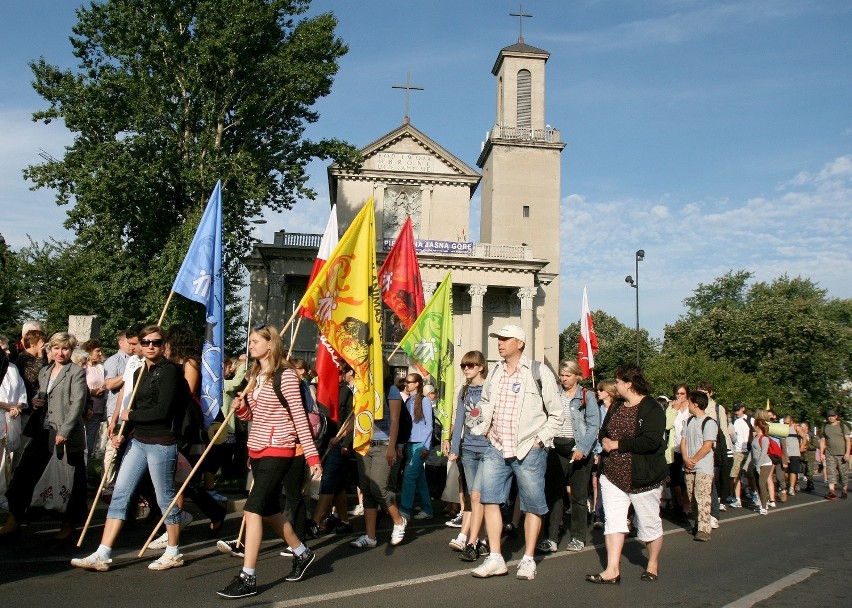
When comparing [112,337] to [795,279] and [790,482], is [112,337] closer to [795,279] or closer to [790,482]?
[790,482]

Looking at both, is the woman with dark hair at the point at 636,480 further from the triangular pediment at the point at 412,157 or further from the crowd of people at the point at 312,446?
the triangular pediment at the point at 412,157

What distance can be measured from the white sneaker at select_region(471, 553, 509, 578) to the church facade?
34111mm

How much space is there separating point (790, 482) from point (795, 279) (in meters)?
61.7

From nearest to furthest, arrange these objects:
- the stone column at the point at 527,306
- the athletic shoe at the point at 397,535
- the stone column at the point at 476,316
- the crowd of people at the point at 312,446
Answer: the crowd of people at the point at 312,446 → the athletic shoe at the point at 397,535 → the stone column at the point at 476,316 → the stone column at the point at 527,306

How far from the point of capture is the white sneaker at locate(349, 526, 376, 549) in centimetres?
842

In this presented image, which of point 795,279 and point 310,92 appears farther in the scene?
point 795,279

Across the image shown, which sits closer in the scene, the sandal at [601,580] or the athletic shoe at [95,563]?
the athletic shoe at [95,563]

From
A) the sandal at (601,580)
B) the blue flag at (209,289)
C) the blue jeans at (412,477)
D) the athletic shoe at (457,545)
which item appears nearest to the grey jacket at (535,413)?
the sandal at (601,580)

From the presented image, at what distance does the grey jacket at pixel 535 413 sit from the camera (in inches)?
279

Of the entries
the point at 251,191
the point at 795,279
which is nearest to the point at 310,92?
the point at 251,191

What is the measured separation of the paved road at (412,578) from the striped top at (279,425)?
1.07m

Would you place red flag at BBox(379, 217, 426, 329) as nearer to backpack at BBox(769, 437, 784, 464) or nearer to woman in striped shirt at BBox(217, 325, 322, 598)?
woman in striped shirt at BBox(217, 325, 322, 598)

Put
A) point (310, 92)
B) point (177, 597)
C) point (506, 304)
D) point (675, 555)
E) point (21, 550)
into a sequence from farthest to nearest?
1. point (506, 304)
2. point (310, 92)
3. point (675, 555)
4. point (21, 550)
5. point (177, 597)

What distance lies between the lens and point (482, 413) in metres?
7.51
